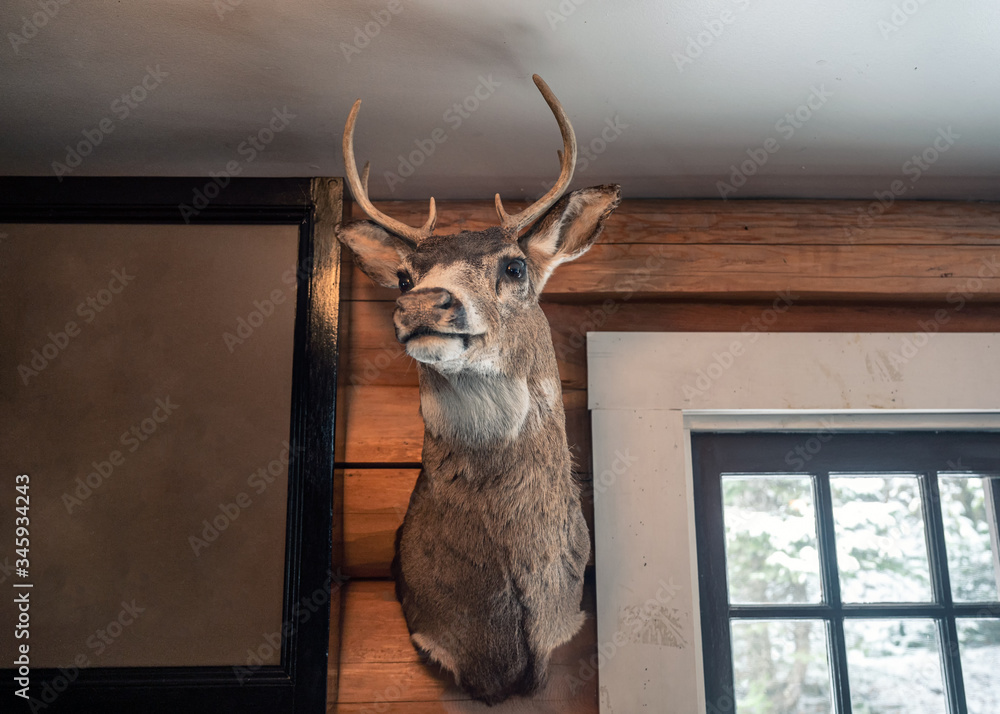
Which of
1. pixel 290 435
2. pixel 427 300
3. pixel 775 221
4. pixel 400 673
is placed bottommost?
pixel 400 673

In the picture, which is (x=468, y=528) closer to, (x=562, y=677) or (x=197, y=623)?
(x=562, y=677)

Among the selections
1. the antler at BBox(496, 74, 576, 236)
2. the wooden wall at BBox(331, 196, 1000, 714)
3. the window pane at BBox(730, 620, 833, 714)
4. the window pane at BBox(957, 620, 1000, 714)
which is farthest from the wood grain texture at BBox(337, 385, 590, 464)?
the window pane at BBox(957, 620, 1000, 714)

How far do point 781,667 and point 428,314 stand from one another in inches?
64.4

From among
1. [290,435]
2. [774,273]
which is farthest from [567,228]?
[290,435]

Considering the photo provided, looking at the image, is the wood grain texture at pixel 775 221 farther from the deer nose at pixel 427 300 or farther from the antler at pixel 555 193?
the deer nose at pixel 427 300

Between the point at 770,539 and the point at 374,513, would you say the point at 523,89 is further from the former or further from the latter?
the point at 770,539

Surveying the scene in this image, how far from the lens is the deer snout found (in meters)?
1.39

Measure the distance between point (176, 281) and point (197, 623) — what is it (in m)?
0.97

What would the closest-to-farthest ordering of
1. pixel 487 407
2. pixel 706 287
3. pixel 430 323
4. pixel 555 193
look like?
pixel 430 323 < pixel 487 407 < pixel 555 193 < pixel 706 287

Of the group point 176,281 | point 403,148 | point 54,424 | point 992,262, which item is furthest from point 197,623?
point 992,262

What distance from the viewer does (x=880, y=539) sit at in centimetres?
226

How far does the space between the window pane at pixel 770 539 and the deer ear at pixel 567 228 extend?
0.96m

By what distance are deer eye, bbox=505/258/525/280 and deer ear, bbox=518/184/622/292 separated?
10 cm

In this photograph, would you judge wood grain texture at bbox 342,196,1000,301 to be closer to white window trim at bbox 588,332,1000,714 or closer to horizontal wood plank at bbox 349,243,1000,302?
horizontal wood plank at bbox 349,243,1000,302
